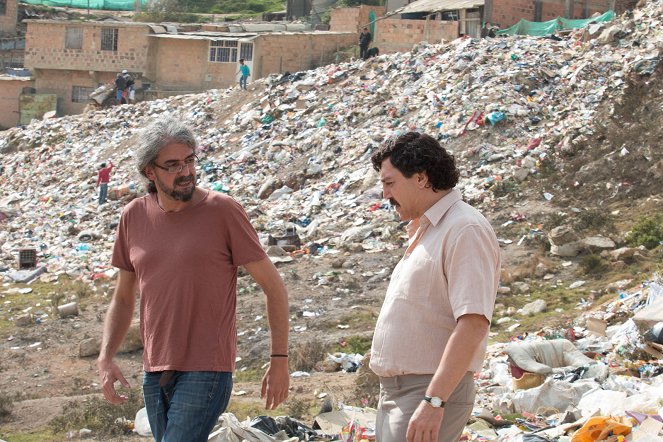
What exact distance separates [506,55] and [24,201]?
10.3 m

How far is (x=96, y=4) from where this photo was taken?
4356cm

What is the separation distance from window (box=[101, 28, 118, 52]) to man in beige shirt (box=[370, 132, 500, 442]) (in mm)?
30593

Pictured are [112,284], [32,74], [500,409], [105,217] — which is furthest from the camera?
[32,74]

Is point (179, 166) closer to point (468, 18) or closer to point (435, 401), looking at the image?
point (435, 401)

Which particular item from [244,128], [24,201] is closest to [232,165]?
[244,128]

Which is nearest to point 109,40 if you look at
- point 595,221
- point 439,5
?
point 439,5

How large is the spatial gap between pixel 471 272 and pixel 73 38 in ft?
103

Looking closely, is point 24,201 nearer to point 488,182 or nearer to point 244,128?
point 244,128

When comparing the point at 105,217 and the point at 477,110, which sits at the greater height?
the point at 477,110

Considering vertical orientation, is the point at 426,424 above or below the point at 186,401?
above

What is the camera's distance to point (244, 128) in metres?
21.5

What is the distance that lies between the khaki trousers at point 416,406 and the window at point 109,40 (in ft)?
101

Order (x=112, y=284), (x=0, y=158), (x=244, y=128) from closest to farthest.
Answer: (x=112, y=284), (x=244, y=128), (x=0, y=158)

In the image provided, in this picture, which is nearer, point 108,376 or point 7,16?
point 108,376
